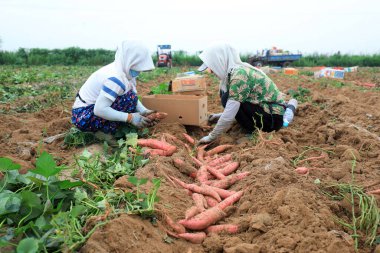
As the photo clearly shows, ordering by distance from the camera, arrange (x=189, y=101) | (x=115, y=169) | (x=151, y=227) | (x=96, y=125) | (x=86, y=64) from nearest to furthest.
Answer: (x=151, y=227) < (x=115, y=169) < (x=96, y=125) < (x=189, y=101) < (x=86, y=64)

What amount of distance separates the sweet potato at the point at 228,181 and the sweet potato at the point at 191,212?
19.3 inches

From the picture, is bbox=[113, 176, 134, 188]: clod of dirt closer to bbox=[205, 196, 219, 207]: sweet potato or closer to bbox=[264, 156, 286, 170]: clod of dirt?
bbox=[205, 196, 219, 207]: sweet potato

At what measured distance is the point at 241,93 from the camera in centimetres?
400

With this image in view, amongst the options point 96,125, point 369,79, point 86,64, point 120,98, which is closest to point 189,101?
point 120,98

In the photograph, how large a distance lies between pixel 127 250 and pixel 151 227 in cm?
28

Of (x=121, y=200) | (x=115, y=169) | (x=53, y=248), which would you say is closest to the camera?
(x=53, y=248)

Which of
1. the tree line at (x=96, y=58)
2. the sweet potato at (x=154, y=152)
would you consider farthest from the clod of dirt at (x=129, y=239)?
the tree line at (x=96, y=58)

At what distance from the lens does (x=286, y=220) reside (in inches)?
84.4

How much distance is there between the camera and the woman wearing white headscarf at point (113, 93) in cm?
357

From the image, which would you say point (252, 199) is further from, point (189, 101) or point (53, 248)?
point (189, 101)

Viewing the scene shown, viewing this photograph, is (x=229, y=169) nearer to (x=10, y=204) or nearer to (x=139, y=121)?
(x=139, y=121)

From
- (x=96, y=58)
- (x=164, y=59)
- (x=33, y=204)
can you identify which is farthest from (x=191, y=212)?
(x=96, y=58)

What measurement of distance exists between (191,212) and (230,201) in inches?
14.2

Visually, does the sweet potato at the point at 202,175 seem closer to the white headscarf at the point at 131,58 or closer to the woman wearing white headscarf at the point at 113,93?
the woman wearing white headscarf at the point at 113,93
